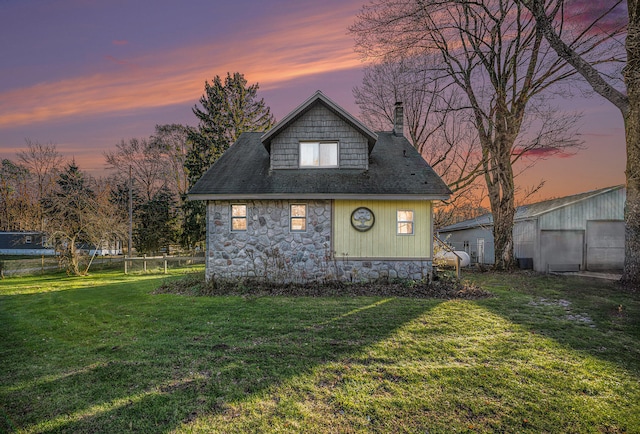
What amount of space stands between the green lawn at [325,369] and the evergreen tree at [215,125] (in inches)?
732

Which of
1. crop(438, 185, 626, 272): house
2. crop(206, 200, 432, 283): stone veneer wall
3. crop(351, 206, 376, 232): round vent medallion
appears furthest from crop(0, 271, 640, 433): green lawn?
crop(438, 185, 626, 272): house

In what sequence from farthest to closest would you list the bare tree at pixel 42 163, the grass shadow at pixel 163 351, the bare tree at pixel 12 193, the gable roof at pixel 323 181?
1. the bare tree at pixel 12 193
2. the bare tree at pixel 42 163
3. the gable roof at pixel 323 181
4. the grass shadow at pixel 163 351

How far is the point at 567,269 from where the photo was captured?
47.3 feet

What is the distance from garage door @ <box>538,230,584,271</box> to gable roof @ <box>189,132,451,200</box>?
7777mm

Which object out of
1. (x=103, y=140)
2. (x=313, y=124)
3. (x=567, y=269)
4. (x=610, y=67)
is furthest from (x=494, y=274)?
(x=103, y=140)

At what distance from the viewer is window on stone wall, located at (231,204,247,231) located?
1095 centimetres

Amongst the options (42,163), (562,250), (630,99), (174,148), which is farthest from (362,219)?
(42,163)

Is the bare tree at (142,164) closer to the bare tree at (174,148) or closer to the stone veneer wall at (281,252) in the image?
the bare tree at (174,148)

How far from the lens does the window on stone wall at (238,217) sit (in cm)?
1095

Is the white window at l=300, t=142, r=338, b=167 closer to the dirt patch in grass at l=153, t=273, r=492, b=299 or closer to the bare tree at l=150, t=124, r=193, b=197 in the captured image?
the dirt patch in grass at l=153, t=273, r=492, b=299

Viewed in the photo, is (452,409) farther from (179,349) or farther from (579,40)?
(579,40)

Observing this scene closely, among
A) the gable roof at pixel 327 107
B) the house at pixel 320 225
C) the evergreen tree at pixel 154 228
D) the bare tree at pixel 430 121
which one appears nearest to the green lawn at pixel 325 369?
the house at pixel 320 225

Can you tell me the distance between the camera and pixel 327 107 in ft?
37.4

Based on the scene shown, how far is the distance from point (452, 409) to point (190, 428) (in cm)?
271
